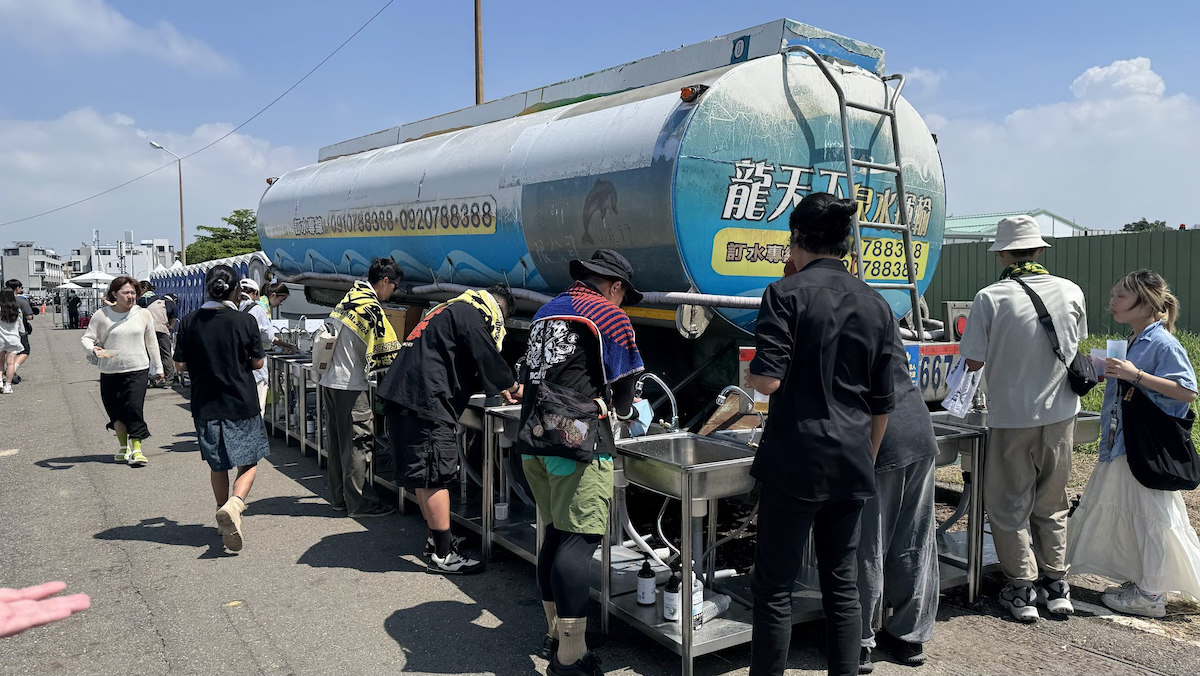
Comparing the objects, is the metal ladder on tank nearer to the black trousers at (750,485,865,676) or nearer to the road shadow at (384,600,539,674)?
the black trousers at (750,485,865,676)

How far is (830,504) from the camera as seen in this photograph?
2.96 metres

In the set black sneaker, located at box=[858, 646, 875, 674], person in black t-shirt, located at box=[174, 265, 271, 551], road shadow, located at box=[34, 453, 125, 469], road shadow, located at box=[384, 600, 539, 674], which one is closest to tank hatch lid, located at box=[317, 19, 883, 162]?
person in black t-shirt, located at box=[174, 265, 271, 551]

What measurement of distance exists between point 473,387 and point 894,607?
2.50 meters

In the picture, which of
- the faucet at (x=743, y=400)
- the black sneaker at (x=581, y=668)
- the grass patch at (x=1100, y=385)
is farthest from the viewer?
the grass patch at (x=1100, y=385)

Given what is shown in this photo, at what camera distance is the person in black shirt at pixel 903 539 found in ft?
11.0

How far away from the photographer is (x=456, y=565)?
184 inches

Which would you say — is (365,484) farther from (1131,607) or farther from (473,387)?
(1131,607)

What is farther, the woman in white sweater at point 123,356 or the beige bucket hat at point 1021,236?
the woman in white sweater at point 123,356

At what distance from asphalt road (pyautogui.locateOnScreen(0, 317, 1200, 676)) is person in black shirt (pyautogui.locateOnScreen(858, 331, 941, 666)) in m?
0.18

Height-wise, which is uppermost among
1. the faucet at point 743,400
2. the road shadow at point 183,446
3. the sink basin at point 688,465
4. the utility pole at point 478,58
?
the utility pole at point 478,58

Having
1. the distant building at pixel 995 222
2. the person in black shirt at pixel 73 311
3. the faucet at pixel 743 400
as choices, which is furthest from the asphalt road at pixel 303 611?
the person in black shirt at pixel 73 311

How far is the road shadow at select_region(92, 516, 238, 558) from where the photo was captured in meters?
5.26

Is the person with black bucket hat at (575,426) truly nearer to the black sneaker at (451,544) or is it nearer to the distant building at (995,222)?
the black sneaker at (451,544)

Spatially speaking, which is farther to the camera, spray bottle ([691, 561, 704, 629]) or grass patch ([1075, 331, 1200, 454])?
grass patch ([1075, 331, 1200, 454])
